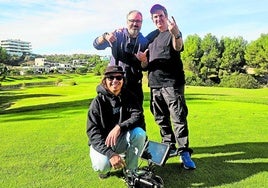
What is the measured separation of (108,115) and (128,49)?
1.10 metres

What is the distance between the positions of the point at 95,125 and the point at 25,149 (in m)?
2.51

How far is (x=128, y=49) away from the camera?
15.4 ft

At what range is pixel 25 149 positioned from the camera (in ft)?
19.4

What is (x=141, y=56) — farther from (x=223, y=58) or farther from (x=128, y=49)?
(x=223, y=58)

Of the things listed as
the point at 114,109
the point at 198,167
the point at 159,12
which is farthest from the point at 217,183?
the point at 159,12

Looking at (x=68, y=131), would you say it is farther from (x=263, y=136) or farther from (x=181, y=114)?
(x=263, y=136)

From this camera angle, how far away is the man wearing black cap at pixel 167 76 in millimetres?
4801

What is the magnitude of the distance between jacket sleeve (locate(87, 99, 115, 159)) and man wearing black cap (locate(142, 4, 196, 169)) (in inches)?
51.7

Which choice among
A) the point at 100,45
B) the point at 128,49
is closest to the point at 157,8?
the point at 128,49

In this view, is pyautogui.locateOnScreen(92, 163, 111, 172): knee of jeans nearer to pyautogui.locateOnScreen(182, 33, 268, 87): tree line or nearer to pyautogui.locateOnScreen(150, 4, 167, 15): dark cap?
pyautogui.locateOnScreen(150, 4, 167, 15): dark cap

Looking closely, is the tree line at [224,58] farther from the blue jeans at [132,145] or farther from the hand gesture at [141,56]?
the blue jeans at [132,145]

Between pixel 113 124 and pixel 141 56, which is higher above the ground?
pixel 141 56

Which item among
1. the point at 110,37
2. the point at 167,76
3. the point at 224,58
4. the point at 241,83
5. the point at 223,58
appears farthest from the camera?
the point at 223,58

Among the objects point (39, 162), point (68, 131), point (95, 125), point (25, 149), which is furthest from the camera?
point (68, 131)
